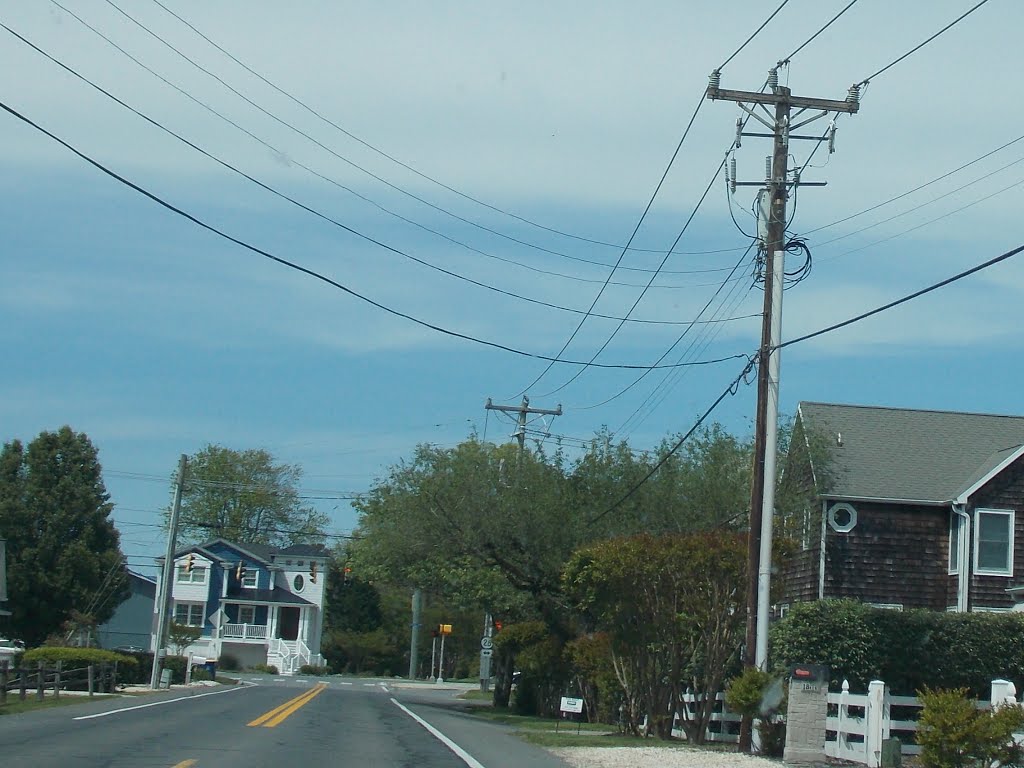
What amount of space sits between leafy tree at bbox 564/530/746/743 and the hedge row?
5.25 ft

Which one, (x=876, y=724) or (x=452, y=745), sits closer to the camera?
(x=876, y=724)

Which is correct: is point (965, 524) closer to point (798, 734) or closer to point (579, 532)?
point (579, 532)

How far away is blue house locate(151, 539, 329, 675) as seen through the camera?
78.7 meters

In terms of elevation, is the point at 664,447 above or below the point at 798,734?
above

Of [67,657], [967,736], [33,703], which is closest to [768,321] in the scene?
[967,736]

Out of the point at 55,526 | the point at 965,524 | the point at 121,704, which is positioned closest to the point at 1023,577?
the point at 965,524

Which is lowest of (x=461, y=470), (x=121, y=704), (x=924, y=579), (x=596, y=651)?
(x=121, y=704)

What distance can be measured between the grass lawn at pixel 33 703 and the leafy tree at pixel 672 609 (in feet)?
36.8

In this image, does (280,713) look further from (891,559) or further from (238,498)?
(238,498)

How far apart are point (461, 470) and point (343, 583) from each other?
5691 centimetres

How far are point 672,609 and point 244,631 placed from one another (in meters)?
59.3

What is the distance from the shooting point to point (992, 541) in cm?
3212

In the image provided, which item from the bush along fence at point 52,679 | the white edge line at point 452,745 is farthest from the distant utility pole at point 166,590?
the white edge line at point 452,745

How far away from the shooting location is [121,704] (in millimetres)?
29281
